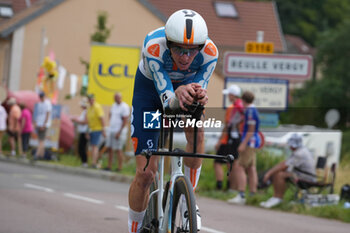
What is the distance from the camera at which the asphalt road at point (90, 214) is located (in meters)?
8.76

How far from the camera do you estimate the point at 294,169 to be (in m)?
12.8

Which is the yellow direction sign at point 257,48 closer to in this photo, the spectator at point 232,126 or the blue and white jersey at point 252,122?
the spectator at point 232,126

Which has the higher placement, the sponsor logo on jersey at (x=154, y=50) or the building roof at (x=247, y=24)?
the building roof at (x=247, y=24)

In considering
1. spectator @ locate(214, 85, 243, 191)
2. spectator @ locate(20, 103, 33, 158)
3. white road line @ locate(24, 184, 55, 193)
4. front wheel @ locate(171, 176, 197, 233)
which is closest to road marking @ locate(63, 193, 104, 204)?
white road line @ locate(24, 184, 55, 193)

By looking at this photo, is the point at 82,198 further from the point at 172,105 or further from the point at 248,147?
the point at 172,105

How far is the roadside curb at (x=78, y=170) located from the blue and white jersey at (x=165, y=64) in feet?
38.3

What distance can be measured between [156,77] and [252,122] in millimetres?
8135

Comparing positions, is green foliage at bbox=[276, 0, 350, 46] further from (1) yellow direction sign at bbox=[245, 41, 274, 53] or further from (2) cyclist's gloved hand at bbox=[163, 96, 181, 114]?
(2) cyclist's gloved hand at bbox=[163, 96, 181, 114]

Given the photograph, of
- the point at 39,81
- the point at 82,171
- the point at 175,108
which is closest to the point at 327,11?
the point at 39,81

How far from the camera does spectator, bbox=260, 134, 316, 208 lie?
41.9 feet

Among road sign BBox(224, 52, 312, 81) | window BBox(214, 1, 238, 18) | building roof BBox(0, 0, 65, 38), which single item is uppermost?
window BBox(214, 1, 238, 18)

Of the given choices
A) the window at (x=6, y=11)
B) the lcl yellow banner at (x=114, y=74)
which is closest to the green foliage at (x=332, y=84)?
the window at (x=6, y=11)

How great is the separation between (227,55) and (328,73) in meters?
50.2

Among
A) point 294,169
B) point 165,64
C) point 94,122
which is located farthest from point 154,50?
point 94,122
